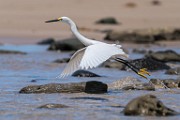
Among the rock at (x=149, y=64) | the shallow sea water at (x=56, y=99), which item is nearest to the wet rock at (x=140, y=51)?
the shallow sea water at (x=56, y=99)

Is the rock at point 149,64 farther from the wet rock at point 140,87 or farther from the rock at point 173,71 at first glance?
the wet rock at point 140,87

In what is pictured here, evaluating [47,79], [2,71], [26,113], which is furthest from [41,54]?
[26,113]

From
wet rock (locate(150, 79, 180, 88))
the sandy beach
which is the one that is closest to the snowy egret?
wet rock (locate(150, 79, 180, 88))

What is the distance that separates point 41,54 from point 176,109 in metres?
9.09

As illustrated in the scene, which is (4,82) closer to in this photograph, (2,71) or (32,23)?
(2,71)

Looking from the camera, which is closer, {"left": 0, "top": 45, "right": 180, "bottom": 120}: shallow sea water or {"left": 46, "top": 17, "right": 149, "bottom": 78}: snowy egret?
{"left": 0, "top": 45, "right": 180, "bottom": 120}: shallow sea water

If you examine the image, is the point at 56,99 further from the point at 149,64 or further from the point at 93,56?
the point at 149,64

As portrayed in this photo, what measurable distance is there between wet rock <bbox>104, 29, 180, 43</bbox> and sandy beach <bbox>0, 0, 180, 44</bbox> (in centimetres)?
98

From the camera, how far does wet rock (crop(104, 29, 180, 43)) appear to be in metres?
21.2

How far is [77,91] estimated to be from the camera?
412 inches

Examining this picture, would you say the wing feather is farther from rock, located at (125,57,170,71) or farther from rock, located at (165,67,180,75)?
rock, located at (125,57,170,71)

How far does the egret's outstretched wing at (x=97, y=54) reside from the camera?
936cm

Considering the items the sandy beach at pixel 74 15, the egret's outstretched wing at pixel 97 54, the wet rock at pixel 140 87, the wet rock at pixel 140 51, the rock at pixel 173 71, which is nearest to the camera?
the egret's outstretched wing at pixel 97 54

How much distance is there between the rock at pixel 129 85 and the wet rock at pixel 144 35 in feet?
32.8
